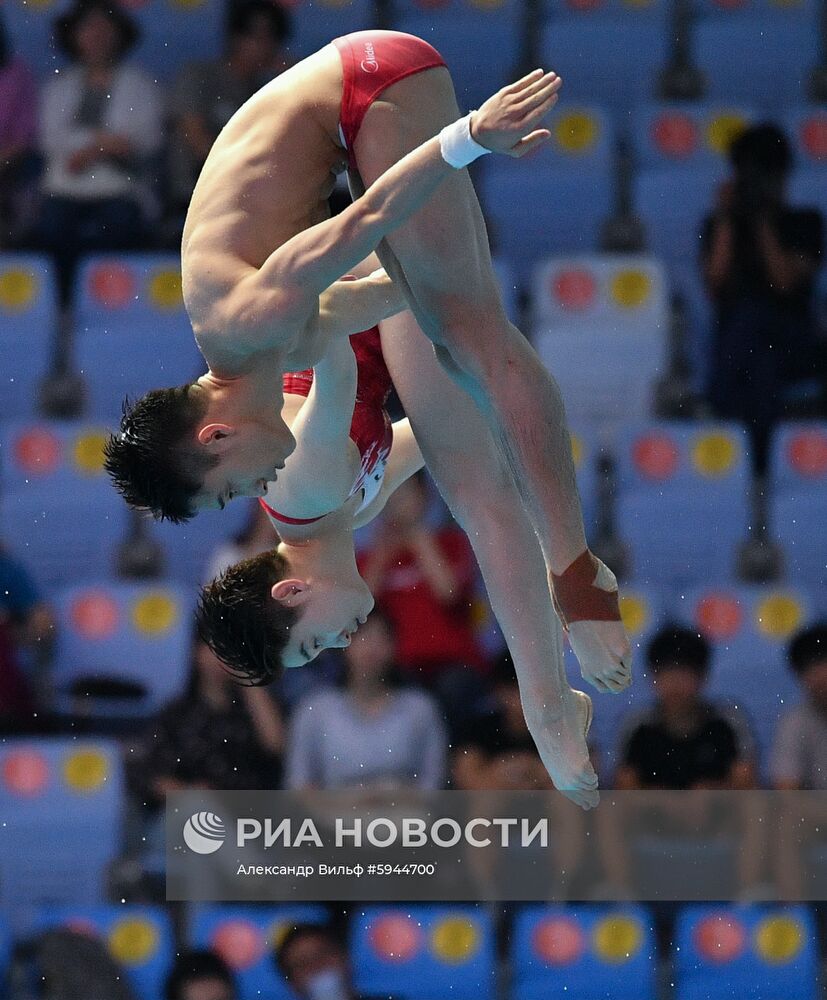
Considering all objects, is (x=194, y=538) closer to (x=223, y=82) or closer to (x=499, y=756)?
(x=499, y=756)

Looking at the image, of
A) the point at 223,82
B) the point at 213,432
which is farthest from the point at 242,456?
the point at 223,82

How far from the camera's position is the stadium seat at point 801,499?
6.14 m

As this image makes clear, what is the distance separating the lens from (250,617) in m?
4.25

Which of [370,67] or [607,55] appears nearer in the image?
[370,67]

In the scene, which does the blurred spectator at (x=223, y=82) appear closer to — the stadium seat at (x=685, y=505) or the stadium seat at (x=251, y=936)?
the stadium seat at (x=685, y=505)

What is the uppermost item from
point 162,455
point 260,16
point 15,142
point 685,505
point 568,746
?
point 260,16

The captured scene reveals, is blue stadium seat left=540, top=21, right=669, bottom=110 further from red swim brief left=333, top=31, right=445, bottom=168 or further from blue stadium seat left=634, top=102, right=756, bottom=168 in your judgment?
red swim brief left=333, top=31, right=445, bottom=168

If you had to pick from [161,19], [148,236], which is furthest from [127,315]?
[161,19]

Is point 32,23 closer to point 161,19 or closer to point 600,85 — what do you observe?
point 161,19

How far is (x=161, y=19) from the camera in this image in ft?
23.6

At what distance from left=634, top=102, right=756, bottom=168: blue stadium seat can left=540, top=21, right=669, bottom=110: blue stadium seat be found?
236 mm

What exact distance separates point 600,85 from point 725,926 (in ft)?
9.79

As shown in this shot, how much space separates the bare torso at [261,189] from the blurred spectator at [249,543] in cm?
210

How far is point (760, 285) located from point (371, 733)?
6.11 feet
